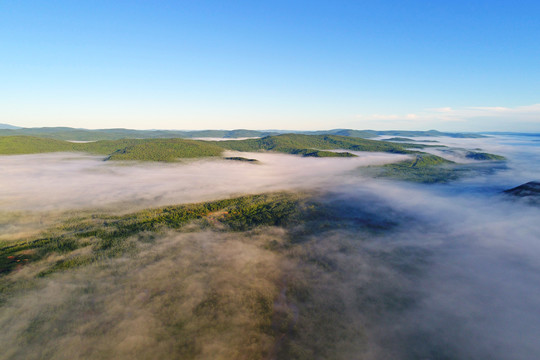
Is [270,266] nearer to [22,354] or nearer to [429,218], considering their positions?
[22,354]

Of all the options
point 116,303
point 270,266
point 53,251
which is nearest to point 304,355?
point 270,266

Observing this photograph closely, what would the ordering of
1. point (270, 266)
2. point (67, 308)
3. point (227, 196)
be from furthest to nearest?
point (227, 196) < point (270, 266) < point (67, 308)

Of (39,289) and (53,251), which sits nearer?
(39,289)

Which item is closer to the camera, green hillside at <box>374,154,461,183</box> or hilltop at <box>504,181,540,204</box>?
hilltop at <box>504,181,540,204</box>

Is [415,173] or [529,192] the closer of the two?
[529,192]

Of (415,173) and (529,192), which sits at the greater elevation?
(415,173)

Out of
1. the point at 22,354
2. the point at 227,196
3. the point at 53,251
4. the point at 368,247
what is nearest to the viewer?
the point at 22,354

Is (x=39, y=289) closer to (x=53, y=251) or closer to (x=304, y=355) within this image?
(x=53, y=251)

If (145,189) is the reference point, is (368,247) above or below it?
below

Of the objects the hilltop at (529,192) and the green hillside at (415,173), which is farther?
the green hillside at (415,173)
